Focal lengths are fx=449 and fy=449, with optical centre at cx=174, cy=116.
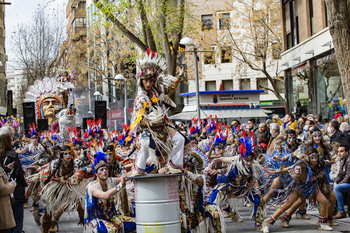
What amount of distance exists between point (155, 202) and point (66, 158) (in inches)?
127

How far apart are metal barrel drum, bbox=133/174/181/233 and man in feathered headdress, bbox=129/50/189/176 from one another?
528 mm

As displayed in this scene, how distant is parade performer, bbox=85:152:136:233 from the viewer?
5688 mm

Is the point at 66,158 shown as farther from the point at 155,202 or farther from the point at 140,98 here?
the point at 155,202

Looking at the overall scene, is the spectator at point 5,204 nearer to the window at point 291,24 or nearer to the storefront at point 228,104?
the storefront at point 228,104

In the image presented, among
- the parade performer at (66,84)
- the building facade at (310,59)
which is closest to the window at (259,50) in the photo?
the building facade at (310,59)

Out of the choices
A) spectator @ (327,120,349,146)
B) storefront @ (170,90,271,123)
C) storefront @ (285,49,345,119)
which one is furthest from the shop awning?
spectator @ (327,120,349,146)

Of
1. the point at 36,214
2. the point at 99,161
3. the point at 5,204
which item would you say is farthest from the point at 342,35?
the point at 36,214

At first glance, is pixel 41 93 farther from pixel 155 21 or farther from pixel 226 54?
pixel 226 54

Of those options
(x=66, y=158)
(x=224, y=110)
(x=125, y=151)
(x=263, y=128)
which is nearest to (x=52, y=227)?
(x=66, y=158)

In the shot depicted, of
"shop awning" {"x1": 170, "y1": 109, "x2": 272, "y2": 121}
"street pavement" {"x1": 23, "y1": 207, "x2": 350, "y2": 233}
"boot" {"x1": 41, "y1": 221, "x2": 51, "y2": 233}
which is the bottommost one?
"street pavement" {"x1": 23, "y1": 207, "x2": 350, "y2": 233}

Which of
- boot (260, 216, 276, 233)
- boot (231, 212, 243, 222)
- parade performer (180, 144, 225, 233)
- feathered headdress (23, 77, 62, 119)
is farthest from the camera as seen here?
feathered headdress (23, 77, 62, 119)

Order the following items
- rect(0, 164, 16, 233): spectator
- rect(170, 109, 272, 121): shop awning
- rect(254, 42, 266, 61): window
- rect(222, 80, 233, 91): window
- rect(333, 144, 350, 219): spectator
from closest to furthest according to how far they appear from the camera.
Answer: rect(0, 164, 16, 233): spectator
rect(333, 144, 350, 219): spectator
rect(170, 109, 272, 121): shop awning
rect(254, 42, 266, 61): window
rect(222, 80, 233, 91): window

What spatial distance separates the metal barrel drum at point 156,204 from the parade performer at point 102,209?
586mm

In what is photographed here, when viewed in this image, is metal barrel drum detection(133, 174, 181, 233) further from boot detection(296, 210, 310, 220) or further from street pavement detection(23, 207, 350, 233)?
boot detection(296, 210, 310, 220)
